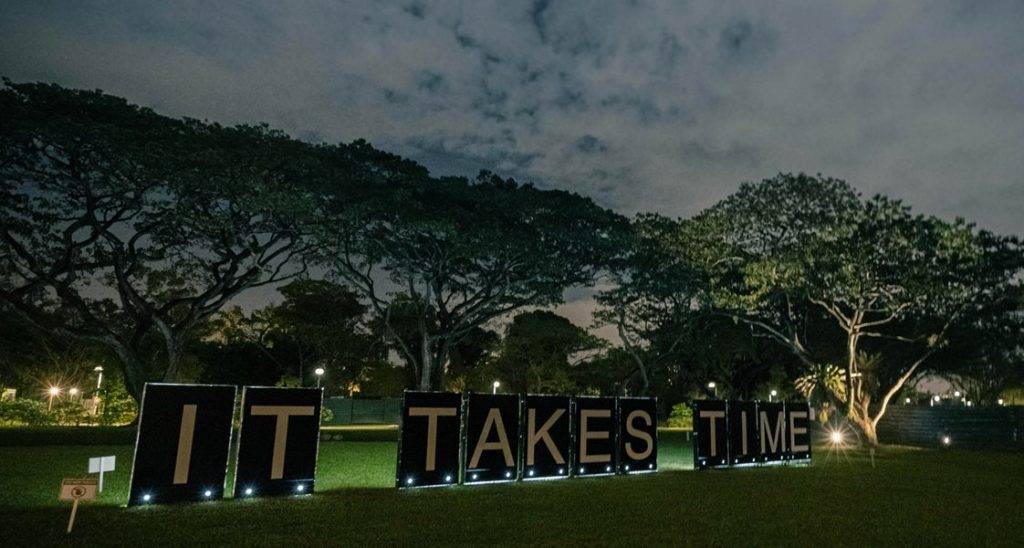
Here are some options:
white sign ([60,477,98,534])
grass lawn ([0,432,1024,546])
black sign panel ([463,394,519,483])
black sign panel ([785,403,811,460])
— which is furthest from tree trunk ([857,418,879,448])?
white sign ([60,477,98,534])

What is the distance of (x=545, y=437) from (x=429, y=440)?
2.46m

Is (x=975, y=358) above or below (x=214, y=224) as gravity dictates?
below

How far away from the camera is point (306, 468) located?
966 cm

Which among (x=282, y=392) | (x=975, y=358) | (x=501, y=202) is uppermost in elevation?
(x=501, y=202)

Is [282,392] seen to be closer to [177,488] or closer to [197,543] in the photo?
[177,488]

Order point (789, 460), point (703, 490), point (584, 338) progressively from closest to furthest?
point (703, 490)
point (789, 460)
point (584, 338)

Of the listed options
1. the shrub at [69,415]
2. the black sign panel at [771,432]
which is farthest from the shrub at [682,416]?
the shrub at [69,415]

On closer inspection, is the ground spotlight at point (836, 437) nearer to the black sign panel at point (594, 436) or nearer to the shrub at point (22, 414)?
the black sign panel at point (594, 436)

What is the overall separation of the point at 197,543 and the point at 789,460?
14.7 m

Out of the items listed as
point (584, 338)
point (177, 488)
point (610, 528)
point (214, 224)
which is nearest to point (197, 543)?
point (177, 488)

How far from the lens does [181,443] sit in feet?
28.6

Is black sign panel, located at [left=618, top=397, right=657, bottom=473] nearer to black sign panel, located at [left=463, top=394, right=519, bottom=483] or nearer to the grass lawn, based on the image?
the grass lawn

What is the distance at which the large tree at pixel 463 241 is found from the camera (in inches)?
982

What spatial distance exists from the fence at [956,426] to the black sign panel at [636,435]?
21.9m
